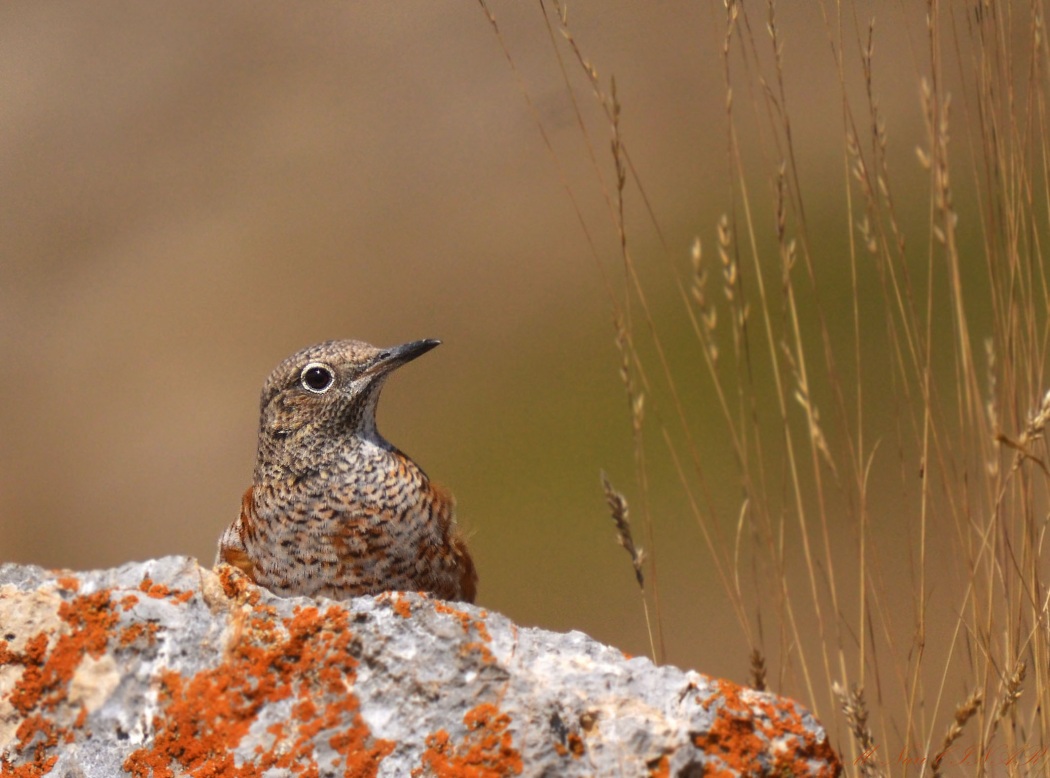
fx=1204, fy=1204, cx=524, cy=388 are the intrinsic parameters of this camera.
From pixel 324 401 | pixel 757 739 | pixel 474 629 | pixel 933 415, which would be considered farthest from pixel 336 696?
pixel 933 415

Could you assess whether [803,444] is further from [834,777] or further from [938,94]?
[834,777]

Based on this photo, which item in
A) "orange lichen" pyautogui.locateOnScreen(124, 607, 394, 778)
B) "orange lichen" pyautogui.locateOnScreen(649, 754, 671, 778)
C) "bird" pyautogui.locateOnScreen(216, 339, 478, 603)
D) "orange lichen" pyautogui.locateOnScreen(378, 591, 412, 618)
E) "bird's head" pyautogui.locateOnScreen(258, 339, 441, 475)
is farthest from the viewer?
"bird's head" pyautogui.locateOnScreen(258, 339, 441, 475)

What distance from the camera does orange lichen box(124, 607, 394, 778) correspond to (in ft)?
9.58

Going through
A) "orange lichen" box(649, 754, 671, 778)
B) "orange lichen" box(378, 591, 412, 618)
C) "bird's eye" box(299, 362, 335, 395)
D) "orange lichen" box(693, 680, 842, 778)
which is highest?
"bird's eye" box(299, 362, 335, 395)

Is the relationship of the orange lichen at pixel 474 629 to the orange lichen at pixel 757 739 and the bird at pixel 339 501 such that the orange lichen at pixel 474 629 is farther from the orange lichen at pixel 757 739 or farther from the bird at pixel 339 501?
the bird at pixel 339 501

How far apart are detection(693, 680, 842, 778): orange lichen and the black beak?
77.9 inches

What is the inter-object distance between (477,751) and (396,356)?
1.95 metres

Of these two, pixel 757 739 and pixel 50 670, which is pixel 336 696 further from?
pixel 757 739

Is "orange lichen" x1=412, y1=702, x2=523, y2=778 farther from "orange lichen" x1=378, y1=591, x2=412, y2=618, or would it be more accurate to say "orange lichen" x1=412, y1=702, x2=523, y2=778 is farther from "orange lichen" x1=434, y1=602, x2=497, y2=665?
"orange lichen" x1=378, y1=591, x2=412, y2=618

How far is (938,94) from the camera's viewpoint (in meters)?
3.52

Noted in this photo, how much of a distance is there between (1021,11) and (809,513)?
506cm

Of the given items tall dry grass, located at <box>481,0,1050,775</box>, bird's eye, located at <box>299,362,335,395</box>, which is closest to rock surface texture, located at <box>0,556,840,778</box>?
tall dry grass, located at <box>481,0,1050,775</box>

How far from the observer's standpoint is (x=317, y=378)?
14.9ft

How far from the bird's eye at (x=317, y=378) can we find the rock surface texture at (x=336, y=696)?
1.41m
